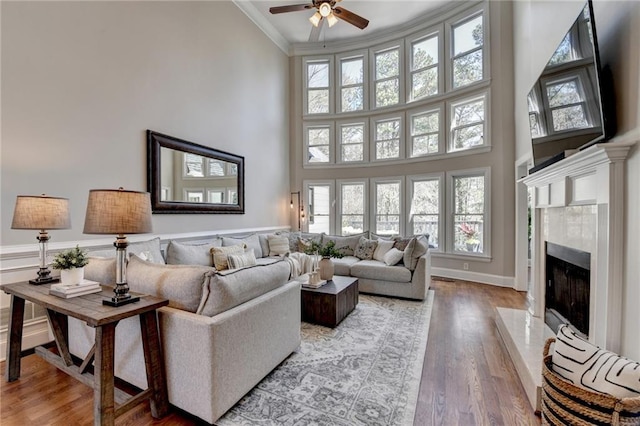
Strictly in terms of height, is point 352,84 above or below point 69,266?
above

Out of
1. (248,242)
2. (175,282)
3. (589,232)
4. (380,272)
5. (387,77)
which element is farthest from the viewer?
Result: (387,77)

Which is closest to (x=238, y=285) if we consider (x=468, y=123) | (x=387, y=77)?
(x=468, y=123)

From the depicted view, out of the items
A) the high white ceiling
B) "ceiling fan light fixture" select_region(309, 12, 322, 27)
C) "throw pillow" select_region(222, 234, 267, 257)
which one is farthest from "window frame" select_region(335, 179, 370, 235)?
"ceiling fan light fixture" select_region(309, 12, 322, 27)

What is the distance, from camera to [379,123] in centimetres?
654

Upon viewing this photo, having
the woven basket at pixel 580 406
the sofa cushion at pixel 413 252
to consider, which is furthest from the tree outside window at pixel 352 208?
the woven basket at pixel 580 406

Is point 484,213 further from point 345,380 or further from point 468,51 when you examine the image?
point 345,380

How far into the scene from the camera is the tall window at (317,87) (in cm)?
700

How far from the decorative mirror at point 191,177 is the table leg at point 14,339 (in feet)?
5.87

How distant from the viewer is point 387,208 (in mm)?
6445

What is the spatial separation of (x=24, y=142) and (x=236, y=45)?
12.4 feet

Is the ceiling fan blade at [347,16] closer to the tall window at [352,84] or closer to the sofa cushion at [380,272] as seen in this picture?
the tall window at [352,84]

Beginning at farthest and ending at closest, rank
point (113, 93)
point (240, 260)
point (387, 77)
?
point (387, 77), point (240, 260), point (113, 93)

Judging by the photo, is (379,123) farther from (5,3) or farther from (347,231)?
(5,3)

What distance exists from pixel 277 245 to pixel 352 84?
169 inches
